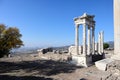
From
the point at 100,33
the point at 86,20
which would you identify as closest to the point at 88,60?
the point at 86,20

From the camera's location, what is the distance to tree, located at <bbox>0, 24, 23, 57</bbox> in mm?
24062

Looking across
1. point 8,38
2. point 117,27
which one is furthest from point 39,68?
point 117,27

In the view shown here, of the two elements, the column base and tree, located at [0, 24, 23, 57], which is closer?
the column base

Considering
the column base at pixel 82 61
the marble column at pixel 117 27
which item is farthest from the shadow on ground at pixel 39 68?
the marble column at pixel 117 27

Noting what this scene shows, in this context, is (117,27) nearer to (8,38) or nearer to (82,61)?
(82,61)

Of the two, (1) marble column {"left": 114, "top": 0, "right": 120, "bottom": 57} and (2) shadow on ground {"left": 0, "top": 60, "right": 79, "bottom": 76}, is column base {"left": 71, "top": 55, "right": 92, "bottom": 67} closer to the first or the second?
(2) shadow on ground {"left": 0, "top": 60, "right": 79, "bottom": 76}

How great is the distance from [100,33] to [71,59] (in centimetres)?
691

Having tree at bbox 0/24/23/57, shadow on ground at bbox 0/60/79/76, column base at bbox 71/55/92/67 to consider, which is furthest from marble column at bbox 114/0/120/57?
tree at bbox 0/24/23/57

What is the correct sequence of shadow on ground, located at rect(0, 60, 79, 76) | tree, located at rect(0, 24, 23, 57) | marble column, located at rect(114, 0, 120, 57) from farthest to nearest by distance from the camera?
1. tree, located at rect(0, 24, 23, 57)
2. shadow on ground, located at rect(0, 60, 79, 76)
3. marble column, located at rect(114, 0, 120, 57)

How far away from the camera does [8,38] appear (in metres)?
24.6

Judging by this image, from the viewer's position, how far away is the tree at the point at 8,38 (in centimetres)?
2406

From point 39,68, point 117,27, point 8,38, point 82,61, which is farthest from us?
point 8,38

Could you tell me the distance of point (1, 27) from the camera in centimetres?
2472

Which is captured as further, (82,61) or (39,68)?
(82,61)
